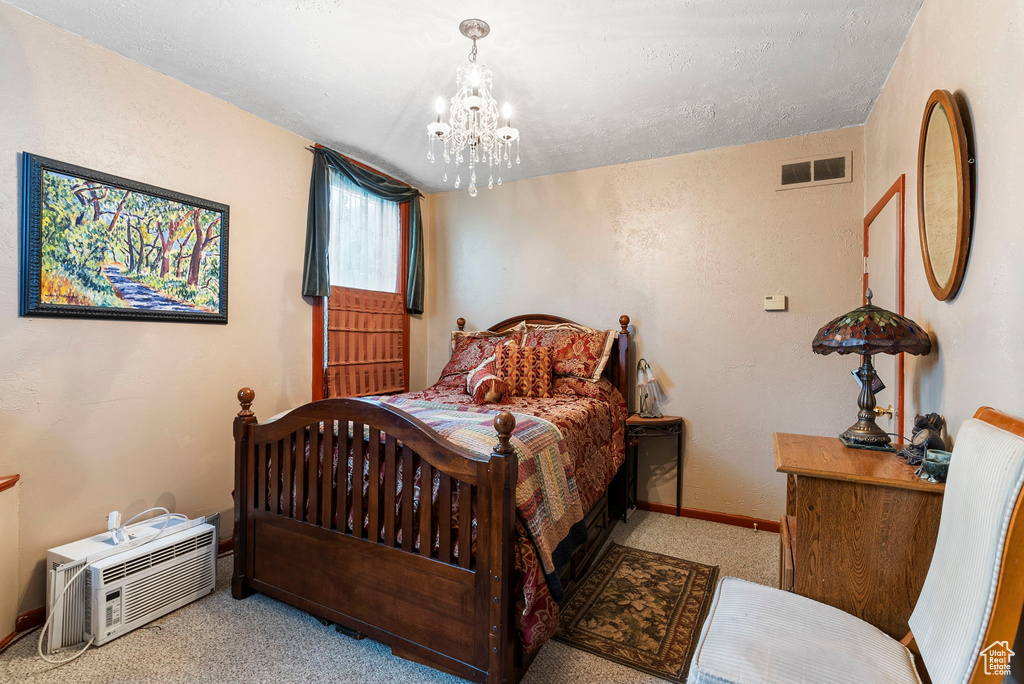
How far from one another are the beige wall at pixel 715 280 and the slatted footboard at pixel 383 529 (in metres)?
2.12

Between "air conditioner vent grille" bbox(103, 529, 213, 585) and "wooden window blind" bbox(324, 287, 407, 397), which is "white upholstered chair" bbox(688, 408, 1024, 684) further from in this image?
"wooden window blind" bbox(324, 287, 407, 397)

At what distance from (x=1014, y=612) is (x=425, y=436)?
4.71 ft

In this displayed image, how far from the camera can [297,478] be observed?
198 centimetres

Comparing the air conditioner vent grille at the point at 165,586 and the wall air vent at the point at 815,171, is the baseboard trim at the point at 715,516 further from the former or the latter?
the air conditioner vent grille at the point at 165,586

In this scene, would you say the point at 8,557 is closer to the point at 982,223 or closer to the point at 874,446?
the point at 874,446

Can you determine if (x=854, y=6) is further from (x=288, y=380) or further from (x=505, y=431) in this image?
(x=288, y=380)

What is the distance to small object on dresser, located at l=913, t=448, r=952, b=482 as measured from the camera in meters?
1.23

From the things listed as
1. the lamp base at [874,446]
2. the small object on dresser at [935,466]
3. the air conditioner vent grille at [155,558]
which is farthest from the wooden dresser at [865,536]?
the air conditioner vent grille at [155,558]

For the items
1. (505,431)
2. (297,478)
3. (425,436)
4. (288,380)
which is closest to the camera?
(505,431)

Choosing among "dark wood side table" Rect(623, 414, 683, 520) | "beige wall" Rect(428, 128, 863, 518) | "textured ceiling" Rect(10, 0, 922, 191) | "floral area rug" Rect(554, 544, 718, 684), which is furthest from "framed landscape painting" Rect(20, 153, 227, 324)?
"dark wood side table" Rect(623, 414, 683, 520)

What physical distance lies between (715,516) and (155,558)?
3146 millimetres

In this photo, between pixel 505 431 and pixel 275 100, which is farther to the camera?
pixel 275 100

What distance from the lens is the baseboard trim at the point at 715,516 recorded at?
305cm

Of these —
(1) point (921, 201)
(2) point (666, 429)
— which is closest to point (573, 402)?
(2) point (666, 429)
